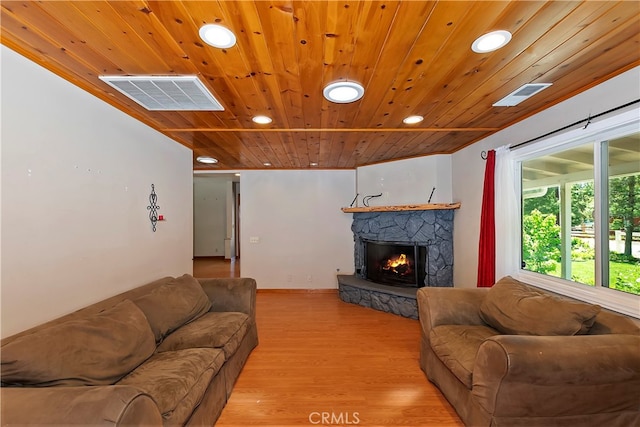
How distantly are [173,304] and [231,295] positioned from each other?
0.58 m

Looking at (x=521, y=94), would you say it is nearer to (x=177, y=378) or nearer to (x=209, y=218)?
(x=177, y=378)

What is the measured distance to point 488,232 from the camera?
289 centimetres

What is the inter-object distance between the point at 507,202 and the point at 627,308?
1198 millimetres

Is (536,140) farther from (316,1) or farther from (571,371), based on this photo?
(316,1)

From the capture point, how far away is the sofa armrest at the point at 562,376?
137cm

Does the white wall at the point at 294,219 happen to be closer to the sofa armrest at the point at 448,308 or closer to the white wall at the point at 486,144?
the white wall at the point at 486,144

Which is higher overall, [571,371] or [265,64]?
[265,64]

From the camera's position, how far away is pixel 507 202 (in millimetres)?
2688

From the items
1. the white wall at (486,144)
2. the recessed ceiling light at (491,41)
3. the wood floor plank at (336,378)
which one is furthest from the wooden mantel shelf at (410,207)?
the recessed ceiling light at (491,41)

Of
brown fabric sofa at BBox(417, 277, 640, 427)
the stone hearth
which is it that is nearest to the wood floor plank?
the stone hearth

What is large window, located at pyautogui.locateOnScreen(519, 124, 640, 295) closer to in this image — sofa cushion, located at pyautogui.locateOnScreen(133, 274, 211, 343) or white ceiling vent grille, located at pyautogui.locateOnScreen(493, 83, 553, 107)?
white ceiling vent grille, located at pyautogui.locateOnScreen(493, 83, 553, 107)

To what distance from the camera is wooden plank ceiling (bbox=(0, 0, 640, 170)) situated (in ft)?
3.96

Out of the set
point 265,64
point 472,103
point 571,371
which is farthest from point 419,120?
point 571,371

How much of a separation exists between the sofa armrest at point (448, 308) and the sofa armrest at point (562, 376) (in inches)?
32.4
